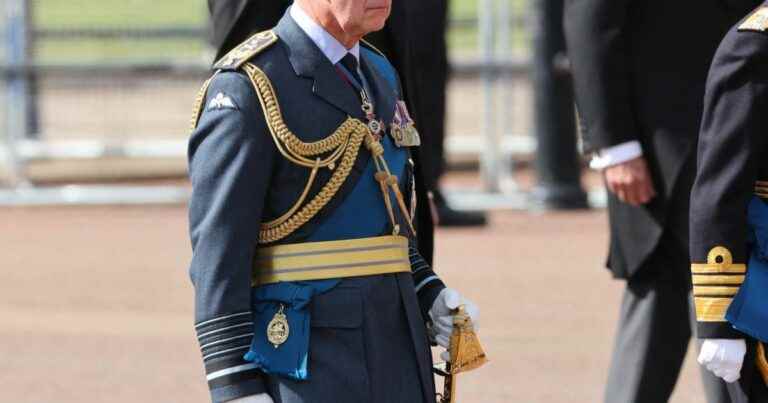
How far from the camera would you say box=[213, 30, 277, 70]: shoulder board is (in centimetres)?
344

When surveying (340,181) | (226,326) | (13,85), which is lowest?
(226,326)

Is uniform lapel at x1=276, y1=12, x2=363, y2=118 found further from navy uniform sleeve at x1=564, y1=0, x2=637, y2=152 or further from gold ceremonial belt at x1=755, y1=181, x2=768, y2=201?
navy uniform sleeve at x1=564, y1=0, x2=637, y2=152

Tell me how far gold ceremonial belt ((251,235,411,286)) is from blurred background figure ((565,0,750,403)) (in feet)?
5.44

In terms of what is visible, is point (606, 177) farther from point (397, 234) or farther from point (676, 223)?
point (397, 234)

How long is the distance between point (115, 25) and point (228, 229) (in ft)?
32.6

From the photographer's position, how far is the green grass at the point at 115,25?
12695 mm

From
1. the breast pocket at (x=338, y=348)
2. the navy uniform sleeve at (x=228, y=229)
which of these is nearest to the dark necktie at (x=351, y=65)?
the navy uniform sleeve at (x=228, y=229)

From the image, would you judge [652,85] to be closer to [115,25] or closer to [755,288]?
[755,288]

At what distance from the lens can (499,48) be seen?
1208cm

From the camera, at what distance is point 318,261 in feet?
11.2

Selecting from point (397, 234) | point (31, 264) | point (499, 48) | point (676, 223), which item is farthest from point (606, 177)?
point (499, 48)

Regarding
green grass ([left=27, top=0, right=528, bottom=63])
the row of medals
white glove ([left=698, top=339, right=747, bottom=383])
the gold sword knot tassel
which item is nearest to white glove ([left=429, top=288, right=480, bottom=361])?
the gold sword knot tassel

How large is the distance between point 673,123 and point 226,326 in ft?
6.52

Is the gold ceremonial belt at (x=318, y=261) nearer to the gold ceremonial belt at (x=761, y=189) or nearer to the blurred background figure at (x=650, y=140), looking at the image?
the gold ceremonial belt at (x=761, y=189)
